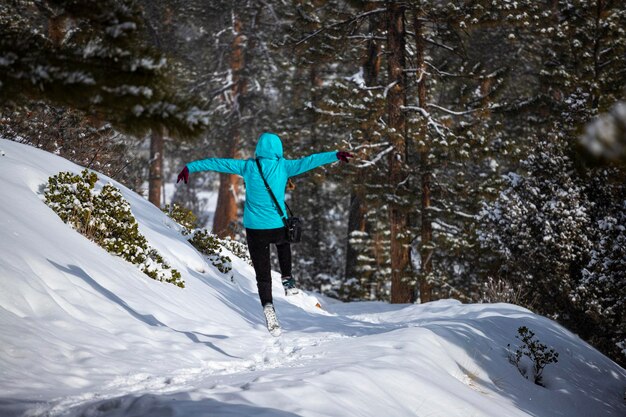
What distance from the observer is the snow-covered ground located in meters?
3.51

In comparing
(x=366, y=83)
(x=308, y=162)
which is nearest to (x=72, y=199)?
(x=308, y=162)

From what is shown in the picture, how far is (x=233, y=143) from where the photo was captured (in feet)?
72.4

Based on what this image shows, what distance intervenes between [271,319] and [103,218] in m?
2.87

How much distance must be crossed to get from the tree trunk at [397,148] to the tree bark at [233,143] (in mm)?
9424

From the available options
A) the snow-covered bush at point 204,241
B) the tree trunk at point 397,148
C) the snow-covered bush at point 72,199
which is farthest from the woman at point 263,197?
the tree trunk at point 397,148

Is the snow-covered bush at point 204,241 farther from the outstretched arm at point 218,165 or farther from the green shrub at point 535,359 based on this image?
the green shrub at point 535,359

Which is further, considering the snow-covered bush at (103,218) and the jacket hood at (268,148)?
the snow-covered bush at (103,218)

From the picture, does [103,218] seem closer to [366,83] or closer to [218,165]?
[218,165]

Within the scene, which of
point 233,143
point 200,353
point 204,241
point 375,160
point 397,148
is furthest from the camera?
point 233,143

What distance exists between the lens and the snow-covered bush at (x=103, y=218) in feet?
23.9

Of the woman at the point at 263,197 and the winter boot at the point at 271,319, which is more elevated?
the woman at the point at 263,197

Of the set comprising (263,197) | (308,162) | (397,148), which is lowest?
(263,197)

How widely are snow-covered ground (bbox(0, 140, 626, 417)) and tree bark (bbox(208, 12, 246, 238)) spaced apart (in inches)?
526

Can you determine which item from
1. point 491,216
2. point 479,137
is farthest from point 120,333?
point 479,137
